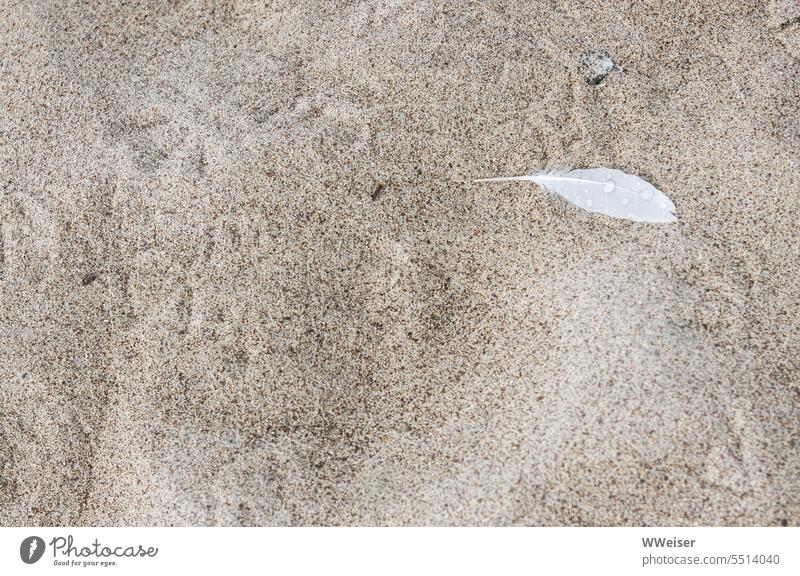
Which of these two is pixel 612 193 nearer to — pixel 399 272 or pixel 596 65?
pixel 596 65

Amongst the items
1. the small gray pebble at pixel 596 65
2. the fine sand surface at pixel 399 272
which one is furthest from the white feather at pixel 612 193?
the small gray pebble at pixel 596 65

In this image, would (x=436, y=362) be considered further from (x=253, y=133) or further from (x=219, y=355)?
(x=253, y=133)

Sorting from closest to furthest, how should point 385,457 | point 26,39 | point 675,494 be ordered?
point 675,494
point 385,457
point 26,39

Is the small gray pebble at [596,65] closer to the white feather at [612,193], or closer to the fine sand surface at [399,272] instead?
the fine sand surface at [399,272]

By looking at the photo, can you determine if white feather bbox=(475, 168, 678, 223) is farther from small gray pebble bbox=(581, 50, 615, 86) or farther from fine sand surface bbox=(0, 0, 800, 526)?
small gray pebble bbox=(581, 50, 615, 86)

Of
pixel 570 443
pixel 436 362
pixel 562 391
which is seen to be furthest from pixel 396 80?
pixel 570 443

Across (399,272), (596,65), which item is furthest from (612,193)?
(399,272)
